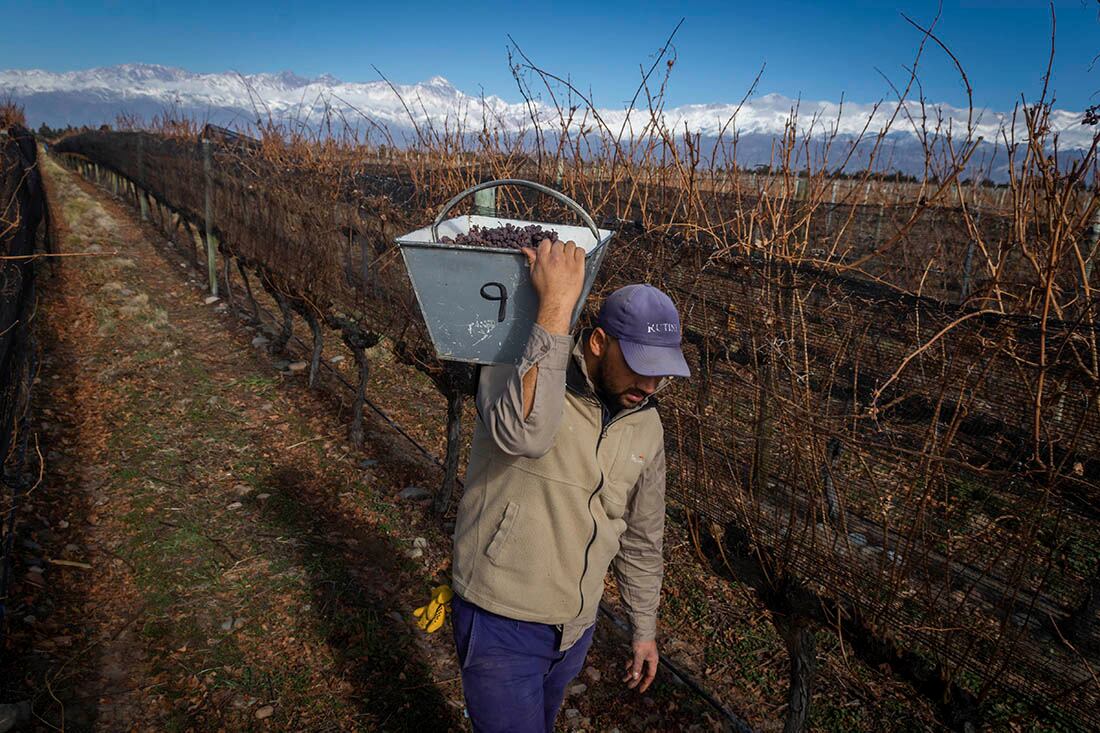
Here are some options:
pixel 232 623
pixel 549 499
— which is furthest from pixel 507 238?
pixel 232 623

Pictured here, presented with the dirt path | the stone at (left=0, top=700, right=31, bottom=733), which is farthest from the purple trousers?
the stone at (left=0, top=700, right=31, bottom=733)

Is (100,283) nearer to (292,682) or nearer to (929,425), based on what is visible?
(292,682)

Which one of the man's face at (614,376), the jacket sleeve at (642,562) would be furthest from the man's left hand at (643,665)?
the man's face at (614,376)

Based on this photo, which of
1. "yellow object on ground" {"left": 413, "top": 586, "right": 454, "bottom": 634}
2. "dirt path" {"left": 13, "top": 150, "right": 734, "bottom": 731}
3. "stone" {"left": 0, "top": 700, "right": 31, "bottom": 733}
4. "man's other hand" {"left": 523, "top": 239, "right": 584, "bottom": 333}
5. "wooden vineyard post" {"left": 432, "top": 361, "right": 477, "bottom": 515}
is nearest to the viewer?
"man's other hand" {"left": 523, "top": 239, "right": 584, "bottom": 333}

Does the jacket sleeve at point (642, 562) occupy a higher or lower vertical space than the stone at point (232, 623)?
higher

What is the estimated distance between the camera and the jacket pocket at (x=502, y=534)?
5.85 feet

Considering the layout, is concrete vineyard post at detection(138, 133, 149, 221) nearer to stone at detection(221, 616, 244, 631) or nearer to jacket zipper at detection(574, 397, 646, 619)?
stone at detection(221, 616, 244, 631)

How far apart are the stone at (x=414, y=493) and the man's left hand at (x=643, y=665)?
3.00 meters

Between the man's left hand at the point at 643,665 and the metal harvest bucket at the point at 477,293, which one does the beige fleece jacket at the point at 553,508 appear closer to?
the metal harvest bucket at the point at 477,293

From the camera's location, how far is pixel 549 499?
1.79 m

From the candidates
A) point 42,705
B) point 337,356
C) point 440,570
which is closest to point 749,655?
point 440,570

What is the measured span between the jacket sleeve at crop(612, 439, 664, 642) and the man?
10cm

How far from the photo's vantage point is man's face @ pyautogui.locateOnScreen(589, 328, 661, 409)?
172 cm

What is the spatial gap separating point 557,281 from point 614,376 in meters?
0.36
